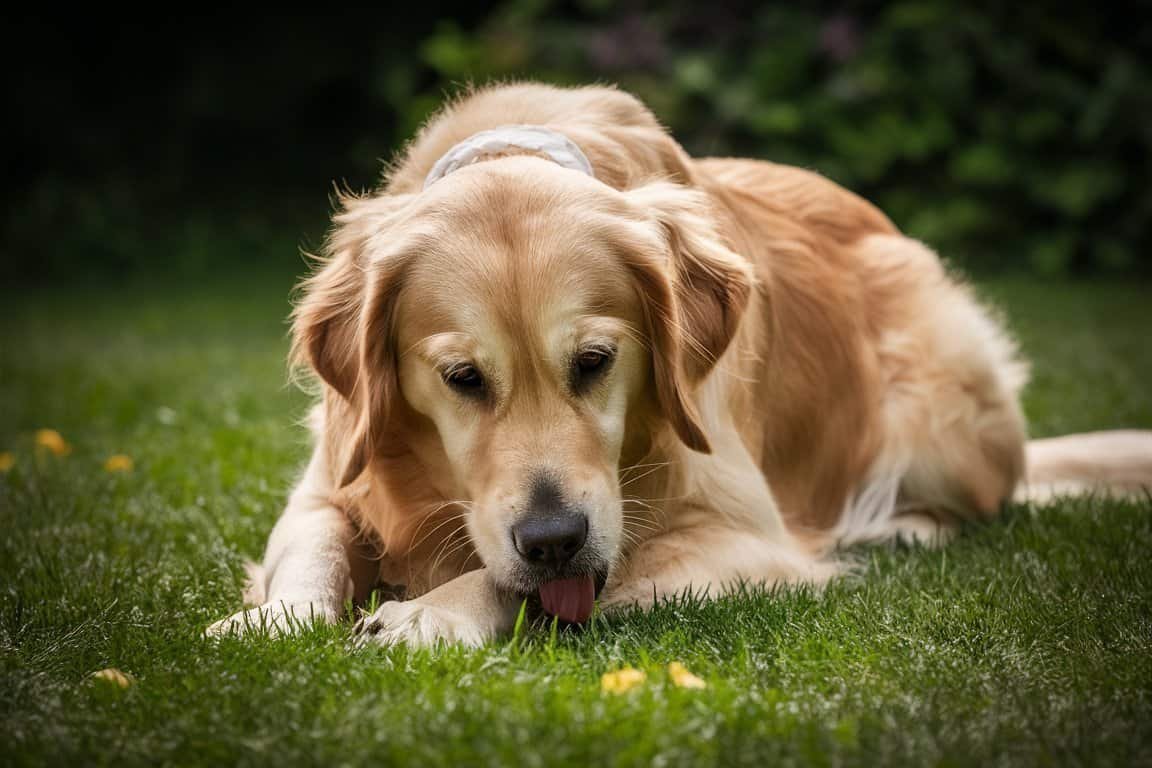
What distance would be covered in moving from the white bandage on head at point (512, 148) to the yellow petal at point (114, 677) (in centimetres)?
144

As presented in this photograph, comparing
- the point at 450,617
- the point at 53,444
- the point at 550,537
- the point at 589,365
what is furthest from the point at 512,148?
the point at 53,444

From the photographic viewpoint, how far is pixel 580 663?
8.29 ft

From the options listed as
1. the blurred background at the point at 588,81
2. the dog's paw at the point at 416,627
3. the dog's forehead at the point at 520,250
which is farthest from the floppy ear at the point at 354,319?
the blurred background at the point at 588,81

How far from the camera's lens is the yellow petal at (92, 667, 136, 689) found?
7.92 ft

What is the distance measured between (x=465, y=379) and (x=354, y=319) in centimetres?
39

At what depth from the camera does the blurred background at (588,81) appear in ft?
33.2

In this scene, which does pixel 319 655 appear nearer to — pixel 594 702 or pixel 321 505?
pixel 594 702

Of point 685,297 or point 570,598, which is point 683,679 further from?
point 685,297

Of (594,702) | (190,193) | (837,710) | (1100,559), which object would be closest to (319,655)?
(594,702)

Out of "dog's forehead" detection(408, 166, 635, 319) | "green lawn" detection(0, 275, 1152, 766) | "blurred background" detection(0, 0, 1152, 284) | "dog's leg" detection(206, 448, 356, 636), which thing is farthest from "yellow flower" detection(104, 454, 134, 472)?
"blurred background" detection(0, 0, 1152, 284)

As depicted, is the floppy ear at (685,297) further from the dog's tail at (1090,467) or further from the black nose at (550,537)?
the dog's tail at (1090,467)

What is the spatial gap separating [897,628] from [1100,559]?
0.86 metres

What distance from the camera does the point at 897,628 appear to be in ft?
9.16

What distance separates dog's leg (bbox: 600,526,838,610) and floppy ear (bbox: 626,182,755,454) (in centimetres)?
27
